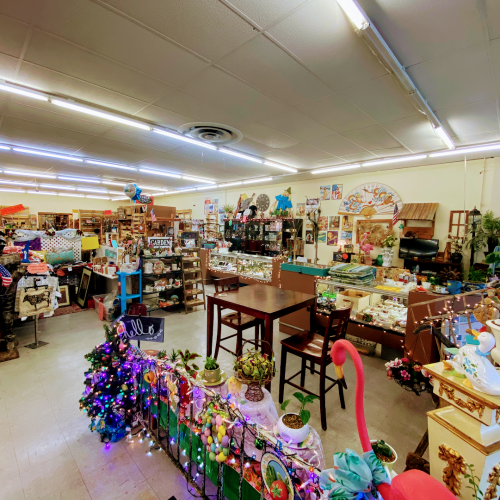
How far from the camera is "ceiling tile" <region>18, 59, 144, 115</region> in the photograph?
279 centimetres

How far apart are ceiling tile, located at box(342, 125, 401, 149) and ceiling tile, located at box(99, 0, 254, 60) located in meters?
2.65


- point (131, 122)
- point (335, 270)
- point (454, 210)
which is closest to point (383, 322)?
point (335, 270)

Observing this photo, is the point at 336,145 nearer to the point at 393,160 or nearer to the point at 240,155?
the point at 393,160

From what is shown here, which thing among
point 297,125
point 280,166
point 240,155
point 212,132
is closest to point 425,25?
point 297,125

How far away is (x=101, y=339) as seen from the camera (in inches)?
163

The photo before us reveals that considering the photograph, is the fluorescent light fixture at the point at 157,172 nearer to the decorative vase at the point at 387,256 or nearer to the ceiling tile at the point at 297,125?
the ceiling tile at the point at 297,125

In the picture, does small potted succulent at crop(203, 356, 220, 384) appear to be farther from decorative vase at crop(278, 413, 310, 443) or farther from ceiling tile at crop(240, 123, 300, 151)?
ceiling tile at crop(240, 123, 300, 151)

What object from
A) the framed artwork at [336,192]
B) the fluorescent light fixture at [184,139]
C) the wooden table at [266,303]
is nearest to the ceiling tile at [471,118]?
the wooden table at [266,303]

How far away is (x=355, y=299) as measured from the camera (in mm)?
3824

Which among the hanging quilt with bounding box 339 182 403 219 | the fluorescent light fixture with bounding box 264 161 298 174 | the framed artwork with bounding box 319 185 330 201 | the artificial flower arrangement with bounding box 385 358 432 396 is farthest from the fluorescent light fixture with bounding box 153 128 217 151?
the artificial flower arrangement with bounding box 385 358 432 396

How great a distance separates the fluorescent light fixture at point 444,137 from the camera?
3889 millimetres

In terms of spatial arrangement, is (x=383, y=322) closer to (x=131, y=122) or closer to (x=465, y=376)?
(x=465, y=376)

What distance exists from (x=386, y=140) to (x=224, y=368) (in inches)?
177

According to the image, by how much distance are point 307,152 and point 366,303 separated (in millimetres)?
3198
